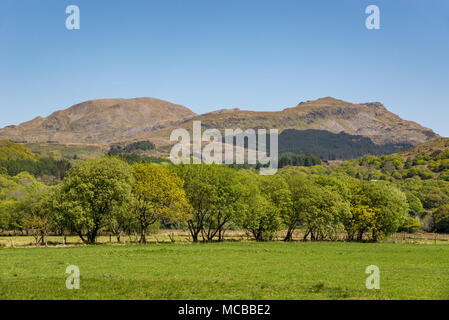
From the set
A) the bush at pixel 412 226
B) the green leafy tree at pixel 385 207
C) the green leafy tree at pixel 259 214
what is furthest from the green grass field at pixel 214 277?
the bush at pixel 412 226

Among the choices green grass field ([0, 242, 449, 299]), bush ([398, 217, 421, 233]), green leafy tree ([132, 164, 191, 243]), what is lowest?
bush ([398, 217, 421, 233])

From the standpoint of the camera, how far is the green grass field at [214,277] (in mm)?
25953

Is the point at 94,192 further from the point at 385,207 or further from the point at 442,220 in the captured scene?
the point at 442,220

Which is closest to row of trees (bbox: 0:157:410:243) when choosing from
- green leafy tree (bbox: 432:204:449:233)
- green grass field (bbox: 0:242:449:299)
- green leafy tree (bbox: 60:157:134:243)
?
green leafy tree (bbox: 60:157:134:243)

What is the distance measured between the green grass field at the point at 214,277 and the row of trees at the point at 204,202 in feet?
68.0

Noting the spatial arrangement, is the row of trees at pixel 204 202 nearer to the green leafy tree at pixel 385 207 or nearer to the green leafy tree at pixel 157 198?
the green leafy tree at pixel 157 198

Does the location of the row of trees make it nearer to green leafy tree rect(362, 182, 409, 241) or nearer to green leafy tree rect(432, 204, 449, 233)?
green leafy tree rect(362, 182, 409, 241)

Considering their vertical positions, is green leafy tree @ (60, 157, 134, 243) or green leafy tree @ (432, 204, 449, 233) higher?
green leafy tree @ (60, 157, 134, 243)

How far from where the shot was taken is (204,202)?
86.2 metres

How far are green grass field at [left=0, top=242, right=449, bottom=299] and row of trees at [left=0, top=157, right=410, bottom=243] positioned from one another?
816 inches

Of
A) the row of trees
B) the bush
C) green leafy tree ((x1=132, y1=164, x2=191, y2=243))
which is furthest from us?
the bush

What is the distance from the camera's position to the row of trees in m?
72.6
